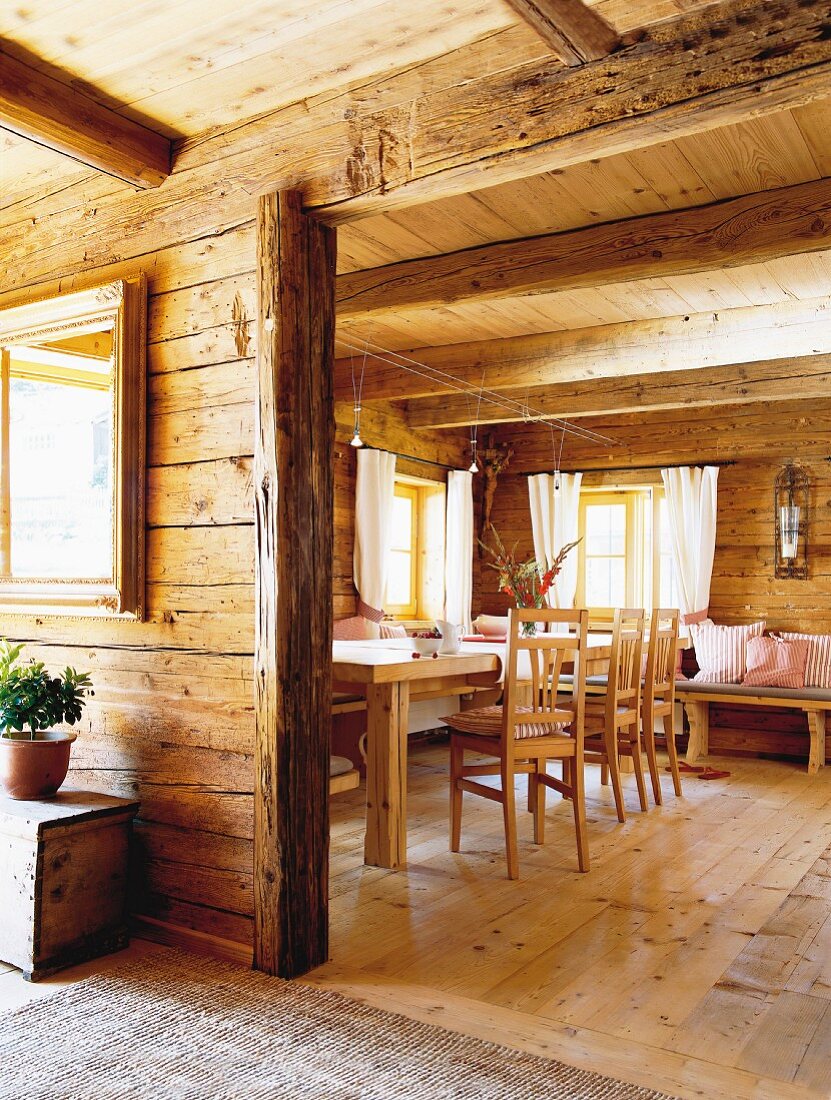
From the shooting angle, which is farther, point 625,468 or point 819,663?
point 625,468

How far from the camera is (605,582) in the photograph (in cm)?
827

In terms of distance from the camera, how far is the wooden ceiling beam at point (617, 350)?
511cm

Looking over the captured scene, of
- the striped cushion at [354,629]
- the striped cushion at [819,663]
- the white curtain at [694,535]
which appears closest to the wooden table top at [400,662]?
the striped cushion at [354,629]

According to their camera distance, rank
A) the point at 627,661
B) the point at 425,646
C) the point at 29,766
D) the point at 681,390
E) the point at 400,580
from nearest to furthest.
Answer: the point at 29,766, the point at 425,646, the point at 627,661, the point at 681,390, the point at 400,580

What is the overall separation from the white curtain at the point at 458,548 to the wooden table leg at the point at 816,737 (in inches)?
108

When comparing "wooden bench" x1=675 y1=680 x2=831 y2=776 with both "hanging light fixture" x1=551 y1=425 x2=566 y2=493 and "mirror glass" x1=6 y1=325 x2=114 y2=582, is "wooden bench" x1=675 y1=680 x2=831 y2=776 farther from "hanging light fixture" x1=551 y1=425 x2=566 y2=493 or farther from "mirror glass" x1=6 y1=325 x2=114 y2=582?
"mirror glass" x1=6 y1=325 x2=114 y2=582

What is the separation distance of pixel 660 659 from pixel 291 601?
293cm

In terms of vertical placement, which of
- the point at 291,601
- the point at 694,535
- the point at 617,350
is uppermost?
the point at 617,350

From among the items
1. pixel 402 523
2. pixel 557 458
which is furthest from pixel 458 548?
pixel 557 458

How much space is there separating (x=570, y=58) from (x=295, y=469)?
1.29m

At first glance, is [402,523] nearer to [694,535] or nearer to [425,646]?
[694,535]

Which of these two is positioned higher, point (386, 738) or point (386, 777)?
point (386, 738)

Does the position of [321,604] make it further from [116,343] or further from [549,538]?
[549,538]

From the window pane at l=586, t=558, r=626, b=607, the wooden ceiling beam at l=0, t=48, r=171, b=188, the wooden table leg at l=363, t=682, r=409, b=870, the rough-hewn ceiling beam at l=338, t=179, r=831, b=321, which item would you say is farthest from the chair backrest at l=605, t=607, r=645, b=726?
the window pane at l=586, t=558, r=626, b=607
